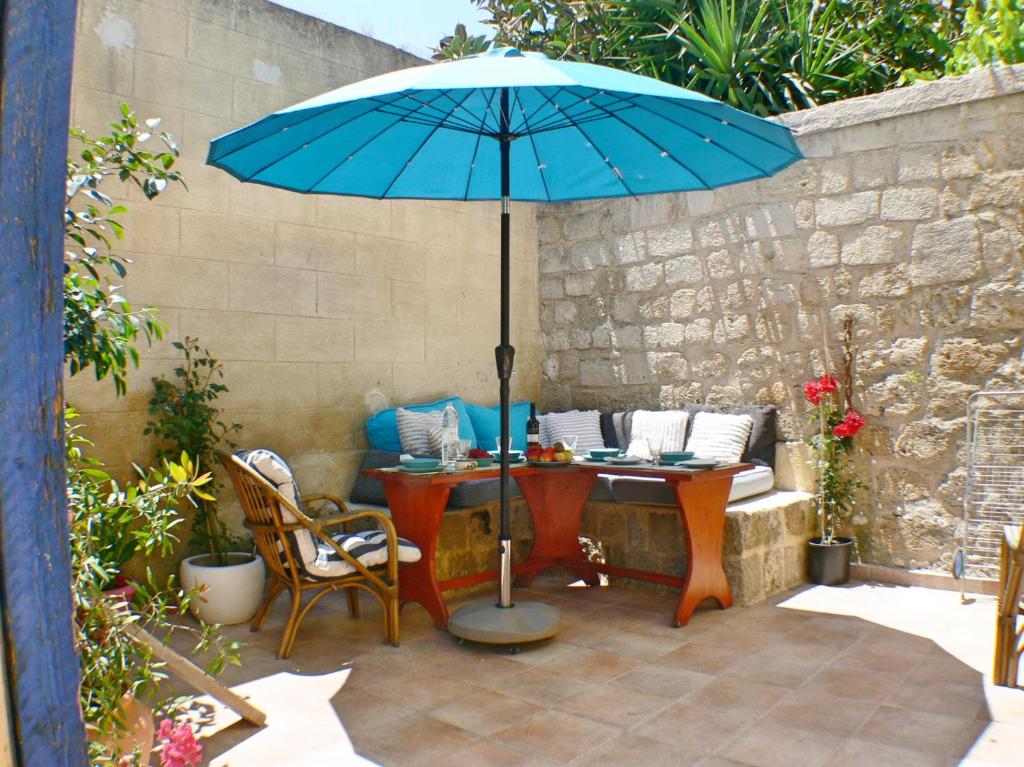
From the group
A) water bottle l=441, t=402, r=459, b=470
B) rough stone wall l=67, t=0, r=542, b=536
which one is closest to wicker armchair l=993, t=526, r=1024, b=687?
water bottle l=441, t=402, r=459, b=470

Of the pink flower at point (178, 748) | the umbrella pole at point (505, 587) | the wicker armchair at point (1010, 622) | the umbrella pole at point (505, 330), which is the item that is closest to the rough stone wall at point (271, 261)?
the umbrella pole at point (505, 587)

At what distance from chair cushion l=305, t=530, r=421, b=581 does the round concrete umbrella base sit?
354 mm

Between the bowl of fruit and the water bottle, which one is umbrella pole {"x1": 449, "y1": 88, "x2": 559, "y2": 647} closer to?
the water bottle

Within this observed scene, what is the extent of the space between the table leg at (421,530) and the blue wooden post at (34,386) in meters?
2.60

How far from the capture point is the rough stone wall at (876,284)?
414 cm

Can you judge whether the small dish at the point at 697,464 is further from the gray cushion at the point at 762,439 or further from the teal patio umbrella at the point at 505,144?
the gray cushion at the point at 762,439

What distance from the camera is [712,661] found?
329 centimetres

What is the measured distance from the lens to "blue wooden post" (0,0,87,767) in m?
0.98

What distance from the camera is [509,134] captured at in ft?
10.8

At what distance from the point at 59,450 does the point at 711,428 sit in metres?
4.17

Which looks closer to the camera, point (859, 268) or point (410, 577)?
point (410, 577)

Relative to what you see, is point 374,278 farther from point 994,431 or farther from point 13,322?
point 13,322

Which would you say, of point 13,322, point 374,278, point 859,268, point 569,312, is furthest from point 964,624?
point 13,322

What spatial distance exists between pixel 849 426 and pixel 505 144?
2.46 m
